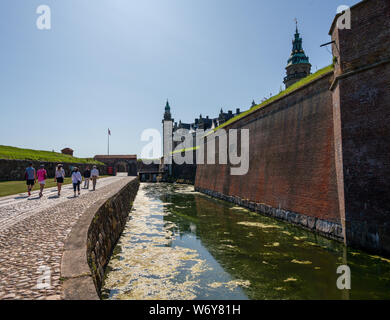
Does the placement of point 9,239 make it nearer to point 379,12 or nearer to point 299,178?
point 299,178

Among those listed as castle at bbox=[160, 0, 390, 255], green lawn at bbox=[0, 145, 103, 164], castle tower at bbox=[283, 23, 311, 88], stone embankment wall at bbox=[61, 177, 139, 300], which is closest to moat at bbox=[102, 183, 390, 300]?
stone embankment wall at bbox=[61, 177, 139, 300]

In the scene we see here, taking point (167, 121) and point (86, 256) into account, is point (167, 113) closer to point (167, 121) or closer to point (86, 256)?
point (167, 121)

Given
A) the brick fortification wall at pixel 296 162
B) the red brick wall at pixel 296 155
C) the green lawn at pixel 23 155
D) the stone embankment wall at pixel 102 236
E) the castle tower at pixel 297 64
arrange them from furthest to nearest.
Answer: the castle tower at pixel 297 64 < the green lawn at pixel 23 155 < the red brick wall at pixel 296 155 < the brick fortification wall at pixel 296 162 < the stone embankment wall at pixel 102 236

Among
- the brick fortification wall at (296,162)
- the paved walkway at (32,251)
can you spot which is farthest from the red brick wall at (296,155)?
the paved walkway at (32,251)

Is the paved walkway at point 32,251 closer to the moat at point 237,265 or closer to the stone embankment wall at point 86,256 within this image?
the stone embankment wall at point 86,256

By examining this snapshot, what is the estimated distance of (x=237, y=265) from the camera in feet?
23.0

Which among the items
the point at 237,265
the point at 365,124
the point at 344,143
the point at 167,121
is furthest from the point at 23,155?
the point at 167,121

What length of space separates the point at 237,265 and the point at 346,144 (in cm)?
559

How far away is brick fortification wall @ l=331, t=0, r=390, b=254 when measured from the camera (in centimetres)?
723

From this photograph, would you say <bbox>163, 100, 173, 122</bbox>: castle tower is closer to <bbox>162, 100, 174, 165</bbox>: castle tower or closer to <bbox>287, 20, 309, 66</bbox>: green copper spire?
<bbox>162, 100, 174, 165</bbox>: castle tower

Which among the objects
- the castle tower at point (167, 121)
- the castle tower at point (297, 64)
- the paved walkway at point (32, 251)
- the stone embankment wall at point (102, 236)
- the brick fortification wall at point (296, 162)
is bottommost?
the stone embankment wall at point (102, 236)

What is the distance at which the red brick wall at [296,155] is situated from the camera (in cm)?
977

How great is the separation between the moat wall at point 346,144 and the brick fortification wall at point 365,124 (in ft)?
0.08
